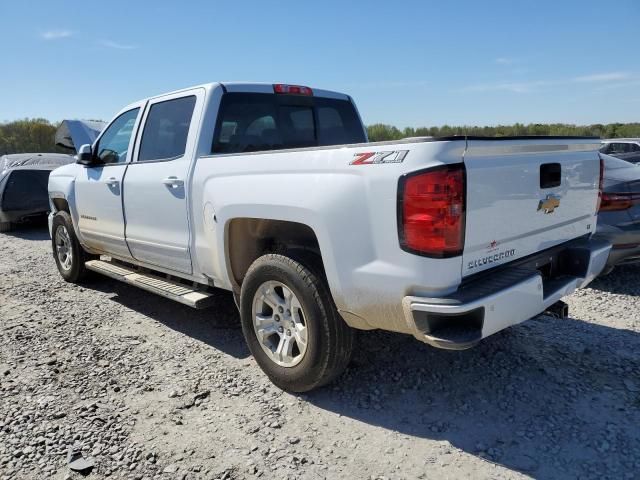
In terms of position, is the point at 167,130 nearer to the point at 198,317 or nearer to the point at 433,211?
the point at 198,317

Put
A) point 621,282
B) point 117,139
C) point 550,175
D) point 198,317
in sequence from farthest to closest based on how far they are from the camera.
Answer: point 621,282
point 117,139
point 198,317
point 550,175

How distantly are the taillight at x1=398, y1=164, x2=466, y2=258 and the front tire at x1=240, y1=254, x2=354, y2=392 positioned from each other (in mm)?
759

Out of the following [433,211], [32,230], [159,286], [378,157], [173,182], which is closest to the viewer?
[433,211]

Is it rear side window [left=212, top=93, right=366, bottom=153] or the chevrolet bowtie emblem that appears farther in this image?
rear side window [left=212, top=93, right=366, bottom=153]

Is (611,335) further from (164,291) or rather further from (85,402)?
(85,402)

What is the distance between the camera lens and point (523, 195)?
2865 mm

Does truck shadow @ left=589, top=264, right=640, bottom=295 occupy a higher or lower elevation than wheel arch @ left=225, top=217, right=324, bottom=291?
lower

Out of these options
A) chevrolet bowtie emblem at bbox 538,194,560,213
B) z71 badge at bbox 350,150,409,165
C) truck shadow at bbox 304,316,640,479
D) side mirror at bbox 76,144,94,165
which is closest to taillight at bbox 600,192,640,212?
truck shadow at bbox 304,316,640,479

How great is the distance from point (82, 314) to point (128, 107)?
6.96 ft

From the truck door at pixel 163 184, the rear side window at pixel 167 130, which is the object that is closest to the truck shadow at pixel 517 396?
the truck door at pixel 163 184

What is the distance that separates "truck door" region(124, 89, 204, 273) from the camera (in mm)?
3975

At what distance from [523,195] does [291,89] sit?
2.44 m

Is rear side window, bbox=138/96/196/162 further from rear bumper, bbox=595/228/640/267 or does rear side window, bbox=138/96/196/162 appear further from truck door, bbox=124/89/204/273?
rear bumper, bbox=595/228/640/267

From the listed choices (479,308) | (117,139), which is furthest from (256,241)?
(117,139)
